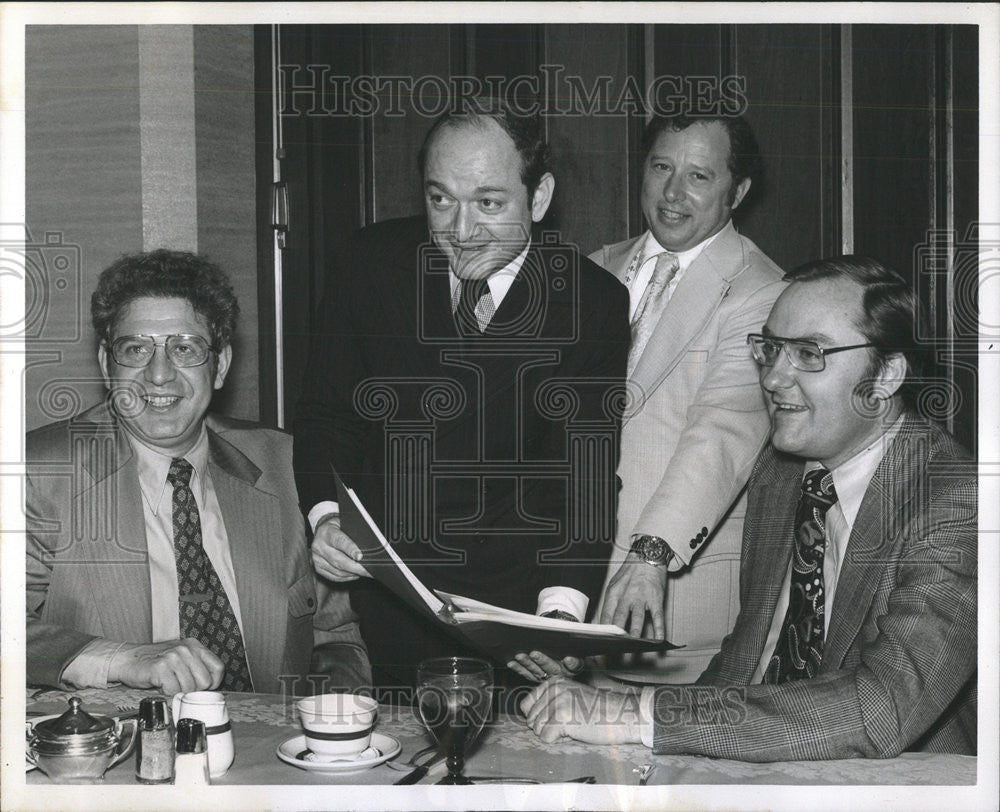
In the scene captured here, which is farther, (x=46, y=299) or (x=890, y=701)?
(x=46, y=299)

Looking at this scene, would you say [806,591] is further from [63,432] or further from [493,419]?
[63,432]

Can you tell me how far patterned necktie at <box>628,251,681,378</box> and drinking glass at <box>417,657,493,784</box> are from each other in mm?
800

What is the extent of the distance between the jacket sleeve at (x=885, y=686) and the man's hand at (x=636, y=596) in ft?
0.46

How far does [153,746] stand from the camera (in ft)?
5.58

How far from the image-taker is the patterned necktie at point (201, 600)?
7.25ft

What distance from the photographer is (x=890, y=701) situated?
1.87m

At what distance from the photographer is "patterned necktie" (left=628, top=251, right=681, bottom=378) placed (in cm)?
221

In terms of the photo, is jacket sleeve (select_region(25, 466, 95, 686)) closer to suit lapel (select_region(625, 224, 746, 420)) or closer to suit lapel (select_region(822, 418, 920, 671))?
suit lapel (select_region(625, 224, 746, 420))

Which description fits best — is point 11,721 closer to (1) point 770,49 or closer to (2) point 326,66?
(2) point 326,66

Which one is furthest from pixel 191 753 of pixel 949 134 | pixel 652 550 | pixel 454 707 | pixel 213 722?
pixel 949 134

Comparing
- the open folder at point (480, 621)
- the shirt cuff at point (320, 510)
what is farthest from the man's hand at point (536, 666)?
the shirt cuff at point (320, 510)

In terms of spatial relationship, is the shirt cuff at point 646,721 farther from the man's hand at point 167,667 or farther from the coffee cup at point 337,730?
the man's hand at point 167,667

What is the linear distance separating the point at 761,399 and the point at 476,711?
86 cm

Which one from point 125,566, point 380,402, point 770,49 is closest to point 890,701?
point 380,402
